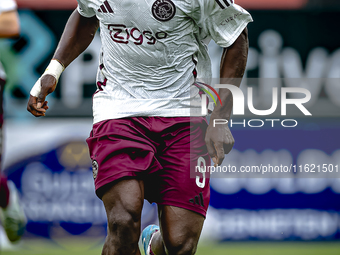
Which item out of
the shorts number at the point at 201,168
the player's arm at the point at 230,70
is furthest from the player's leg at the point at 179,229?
the player's arm at the point at 230,70

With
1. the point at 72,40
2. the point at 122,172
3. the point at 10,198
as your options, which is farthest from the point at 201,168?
the point at 10,198

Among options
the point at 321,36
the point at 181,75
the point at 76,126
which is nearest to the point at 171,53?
the point at 181,75

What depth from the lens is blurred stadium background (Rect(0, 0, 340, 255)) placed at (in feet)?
19.1

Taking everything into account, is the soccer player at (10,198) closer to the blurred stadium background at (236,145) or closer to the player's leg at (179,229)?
the blurred stadium background at (236,145)

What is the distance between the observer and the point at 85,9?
3016mm

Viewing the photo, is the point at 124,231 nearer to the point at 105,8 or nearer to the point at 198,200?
the point at 198,200

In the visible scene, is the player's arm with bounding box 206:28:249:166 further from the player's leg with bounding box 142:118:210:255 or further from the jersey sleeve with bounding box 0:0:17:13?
the jersey sleeve with bounding box 0:0:17:13

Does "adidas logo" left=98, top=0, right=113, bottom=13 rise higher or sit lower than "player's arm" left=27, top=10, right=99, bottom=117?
higher

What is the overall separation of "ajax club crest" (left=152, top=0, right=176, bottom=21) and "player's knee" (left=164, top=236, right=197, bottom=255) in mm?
1192

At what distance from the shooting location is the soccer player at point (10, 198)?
16.8ft

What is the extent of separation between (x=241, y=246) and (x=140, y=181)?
342cm

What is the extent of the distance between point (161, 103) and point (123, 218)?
68 cm

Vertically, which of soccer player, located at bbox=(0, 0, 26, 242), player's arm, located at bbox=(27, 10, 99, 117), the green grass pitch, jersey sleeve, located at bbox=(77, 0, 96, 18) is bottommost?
the green grass pitch

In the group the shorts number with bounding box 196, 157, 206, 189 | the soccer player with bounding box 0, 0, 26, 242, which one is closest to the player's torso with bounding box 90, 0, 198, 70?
the shorts number with bounding box 196, 157, 206, 189
